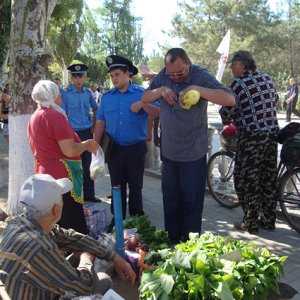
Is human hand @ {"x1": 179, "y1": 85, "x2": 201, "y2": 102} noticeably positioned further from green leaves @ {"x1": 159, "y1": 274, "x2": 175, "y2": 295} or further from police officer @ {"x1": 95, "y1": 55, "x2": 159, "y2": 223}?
green leaves @ {"x1": 159, "y1": 274, "x2": 175, "y2": 295}

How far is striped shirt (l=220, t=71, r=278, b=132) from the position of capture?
5.15m

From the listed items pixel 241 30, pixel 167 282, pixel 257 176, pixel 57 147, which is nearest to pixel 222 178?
pixel 257 176

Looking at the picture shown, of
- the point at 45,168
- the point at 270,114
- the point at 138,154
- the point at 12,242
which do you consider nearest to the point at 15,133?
the point at 138,154

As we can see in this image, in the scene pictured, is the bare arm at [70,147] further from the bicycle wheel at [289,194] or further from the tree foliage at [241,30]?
the tree foliage at [241,30]

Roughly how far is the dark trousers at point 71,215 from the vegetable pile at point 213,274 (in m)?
1.32

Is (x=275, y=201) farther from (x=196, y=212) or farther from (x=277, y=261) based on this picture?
(x=277, y=261)

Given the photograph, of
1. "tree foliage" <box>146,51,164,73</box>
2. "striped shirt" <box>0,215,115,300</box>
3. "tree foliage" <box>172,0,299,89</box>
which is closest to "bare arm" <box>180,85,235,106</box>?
"striped shirt" <box>0,215,115,300</box>

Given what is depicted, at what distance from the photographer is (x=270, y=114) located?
5.22 metres

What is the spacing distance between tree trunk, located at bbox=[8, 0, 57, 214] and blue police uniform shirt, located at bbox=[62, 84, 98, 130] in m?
0.92

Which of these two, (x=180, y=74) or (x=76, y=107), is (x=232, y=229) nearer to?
(x=180, y=74)

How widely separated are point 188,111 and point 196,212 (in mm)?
924

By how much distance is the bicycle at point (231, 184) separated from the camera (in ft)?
18.2

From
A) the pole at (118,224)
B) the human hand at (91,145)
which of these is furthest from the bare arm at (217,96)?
the pole at (118,224)

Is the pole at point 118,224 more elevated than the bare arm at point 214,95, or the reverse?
the bare arm at point 214,95
